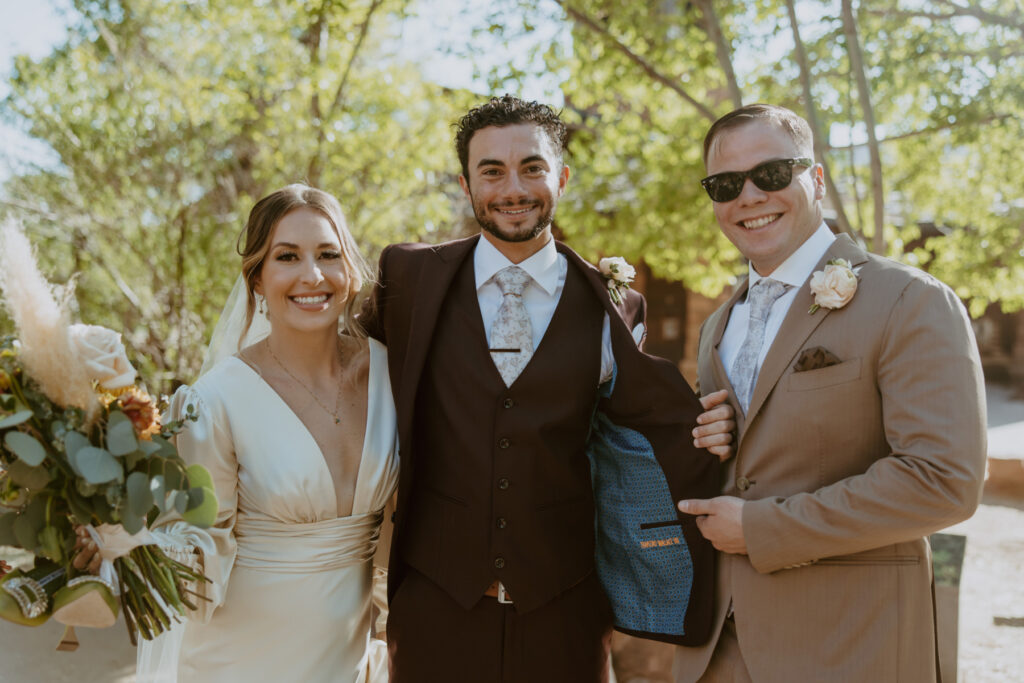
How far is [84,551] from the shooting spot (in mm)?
1621

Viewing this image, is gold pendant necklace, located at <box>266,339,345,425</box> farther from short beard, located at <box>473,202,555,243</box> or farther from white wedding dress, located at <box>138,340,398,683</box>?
short beard, located at <box>473,202,555,243</box>

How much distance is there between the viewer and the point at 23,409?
4.81ft

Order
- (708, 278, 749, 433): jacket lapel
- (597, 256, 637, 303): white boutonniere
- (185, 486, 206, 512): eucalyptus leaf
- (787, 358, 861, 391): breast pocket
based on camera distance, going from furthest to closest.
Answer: (597, 256, 637, 303): white boutonniere, (708, 278, 749, 433): jacket lapel, (787, 358, 861, 391): breast pocket, (185, 486, 206, 512): eucalyptus leaf

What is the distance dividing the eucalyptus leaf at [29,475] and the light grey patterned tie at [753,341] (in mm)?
1624

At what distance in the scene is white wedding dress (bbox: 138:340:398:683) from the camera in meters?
2.27

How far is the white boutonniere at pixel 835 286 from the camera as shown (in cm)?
194

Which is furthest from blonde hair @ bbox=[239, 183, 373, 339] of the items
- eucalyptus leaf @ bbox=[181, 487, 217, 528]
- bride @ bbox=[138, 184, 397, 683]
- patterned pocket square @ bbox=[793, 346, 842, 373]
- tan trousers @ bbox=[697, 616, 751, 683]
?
tan trousers @ bbox=[697, 616, 751, 683]

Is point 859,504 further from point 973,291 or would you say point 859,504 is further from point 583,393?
point 973,291

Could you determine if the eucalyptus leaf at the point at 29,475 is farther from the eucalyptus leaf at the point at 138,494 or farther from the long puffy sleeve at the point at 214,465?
the long puffy sleeve at the point at 214,465

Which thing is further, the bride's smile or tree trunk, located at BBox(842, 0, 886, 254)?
tree trunk, located at BBox(842, 0, 886, 254)

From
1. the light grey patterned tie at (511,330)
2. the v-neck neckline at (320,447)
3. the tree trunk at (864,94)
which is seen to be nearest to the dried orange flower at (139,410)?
the v-neck neckline at (320,447)

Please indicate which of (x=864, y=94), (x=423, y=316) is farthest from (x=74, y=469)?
(x=864, y=94)

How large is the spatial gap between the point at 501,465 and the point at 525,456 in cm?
7

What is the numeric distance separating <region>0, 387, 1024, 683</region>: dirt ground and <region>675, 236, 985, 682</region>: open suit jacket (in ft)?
7.25
